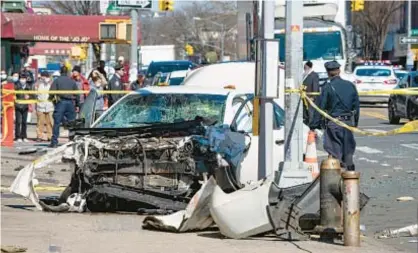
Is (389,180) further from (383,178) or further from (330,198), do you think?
(330,198)

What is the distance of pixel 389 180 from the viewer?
556 inches

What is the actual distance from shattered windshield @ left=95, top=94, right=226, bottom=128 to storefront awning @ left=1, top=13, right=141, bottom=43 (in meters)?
21.3

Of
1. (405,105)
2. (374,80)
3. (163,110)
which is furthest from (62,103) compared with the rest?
(374,80)

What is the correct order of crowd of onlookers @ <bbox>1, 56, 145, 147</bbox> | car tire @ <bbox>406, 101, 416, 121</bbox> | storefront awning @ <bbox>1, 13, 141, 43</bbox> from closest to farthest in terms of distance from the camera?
crowd of onlookers @ <bbox>1, 56, 145, 147</bbox> < car tire @ <bbox>406, 101, 416, 121</bbox> < storefront awning @ <bbox>1, 13, 141, 43</bbox>

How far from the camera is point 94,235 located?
959 centimetres

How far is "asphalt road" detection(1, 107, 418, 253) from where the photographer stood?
408 inches

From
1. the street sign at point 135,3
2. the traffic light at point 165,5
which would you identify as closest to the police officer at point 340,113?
the street sign at point 135,3

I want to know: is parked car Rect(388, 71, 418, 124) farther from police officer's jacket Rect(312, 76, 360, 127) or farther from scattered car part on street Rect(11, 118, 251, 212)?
scattered car part on street Rect(11, 118, 251, 212)

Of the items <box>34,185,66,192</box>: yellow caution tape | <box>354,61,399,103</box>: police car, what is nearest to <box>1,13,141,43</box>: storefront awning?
<box>354,61,399,103</box>: police car

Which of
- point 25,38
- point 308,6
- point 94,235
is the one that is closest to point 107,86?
point 308,6

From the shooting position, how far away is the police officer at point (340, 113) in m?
12.5

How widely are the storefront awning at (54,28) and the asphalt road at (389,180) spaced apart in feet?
48.8

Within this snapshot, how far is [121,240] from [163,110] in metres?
3.34

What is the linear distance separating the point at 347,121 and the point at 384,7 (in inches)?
2434
